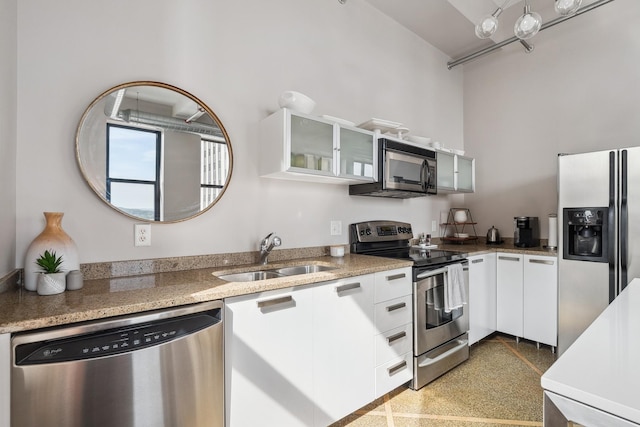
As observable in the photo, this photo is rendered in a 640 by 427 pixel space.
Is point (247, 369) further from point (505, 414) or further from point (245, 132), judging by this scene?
point (505, 414)

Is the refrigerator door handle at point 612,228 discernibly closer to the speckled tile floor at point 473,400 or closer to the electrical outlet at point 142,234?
the speckled tile floor at point 473,400

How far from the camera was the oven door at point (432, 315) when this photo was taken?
85.8 inches

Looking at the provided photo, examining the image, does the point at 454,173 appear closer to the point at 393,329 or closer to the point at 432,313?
the point at 432,313

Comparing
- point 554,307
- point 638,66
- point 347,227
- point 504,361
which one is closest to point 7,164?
point 347,227

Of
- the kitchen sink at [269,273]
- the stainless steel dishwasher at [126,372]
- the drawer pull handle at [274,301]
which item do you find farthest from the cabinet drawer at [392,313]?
the stainless steel dishwasher at [126,372]

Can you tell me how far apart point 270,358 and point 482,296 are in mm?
2232

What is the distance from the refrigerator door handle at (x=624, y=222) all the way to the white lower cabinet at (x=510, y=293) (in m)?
0.72

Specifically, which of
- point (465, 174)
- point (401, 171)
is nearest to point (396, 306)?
point (401, 171)

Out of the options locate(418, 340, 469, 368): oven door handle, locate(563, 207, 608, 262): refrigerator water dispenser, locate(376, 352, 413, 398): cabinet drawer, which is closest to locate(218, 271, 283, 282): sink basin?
locate(376, 352, 413, 398): cabinet drawer

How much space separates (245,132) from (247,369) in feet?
4.68

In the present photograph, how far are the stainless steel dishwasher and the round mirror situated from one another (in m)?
0.75

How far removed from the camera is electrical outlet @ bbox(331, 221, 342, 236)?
2.57 m

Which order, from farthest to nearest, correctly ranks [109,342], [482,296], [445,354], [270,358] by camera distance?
[482,296] → [445,354] → [270,358] → [109,342]

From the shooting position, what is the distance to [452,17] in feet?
10.0
